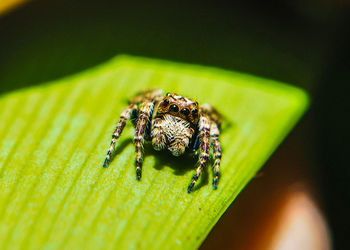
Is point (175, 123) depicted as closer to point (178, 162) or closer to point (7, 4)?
point (178, 162)

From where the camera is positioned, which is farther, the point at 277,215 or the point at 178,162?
the point at 277,215

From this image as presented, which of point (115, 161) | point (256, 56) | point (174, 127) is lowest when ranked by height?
point (115, 161)

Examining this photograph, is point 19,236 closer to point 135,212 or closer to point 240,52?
point 135,212

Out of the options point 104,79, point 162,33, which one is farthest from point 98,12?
point 104,79

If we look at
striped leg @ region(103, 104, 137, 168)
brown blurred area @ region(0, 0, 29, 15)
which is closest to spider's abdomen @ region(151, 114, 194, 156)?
striped leg @ region(103, 104, 137, 168)

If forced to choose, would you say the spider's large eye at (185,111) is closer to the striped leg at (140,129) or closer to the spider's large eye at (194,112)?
the spider's large eye at (194,112)

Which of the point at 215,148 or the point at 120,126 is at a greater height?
the point at 215,148

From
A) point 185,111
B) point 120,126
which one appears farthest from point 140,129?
point 185,111

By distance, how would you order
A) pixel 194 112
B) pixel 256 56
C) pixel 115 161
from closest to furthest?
pixel 115 161, pixel 194 112, pixel 256 56
